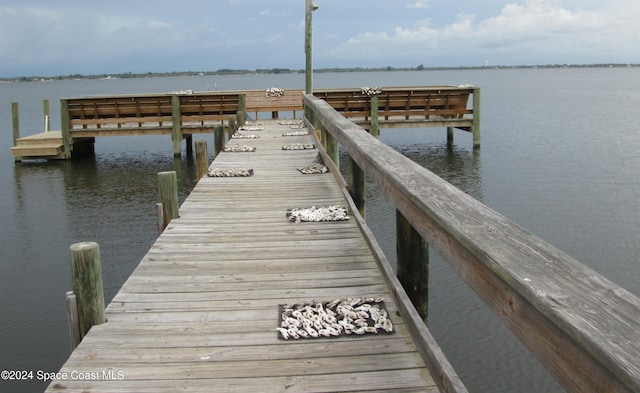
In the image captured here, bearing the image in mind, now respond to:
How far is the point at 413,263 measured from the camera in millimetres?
4516

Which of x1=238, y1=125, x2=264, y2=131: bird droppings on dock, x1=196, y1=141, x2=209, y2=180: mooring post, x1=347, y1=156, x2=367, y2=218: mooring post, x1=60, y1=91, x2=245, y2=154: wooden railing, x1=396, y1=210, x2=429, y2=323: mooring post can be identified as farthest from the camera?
x1=60, y1=91, x2=245, y2=154: wooden railing

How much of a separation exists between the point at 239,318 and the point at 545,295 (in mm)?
2528

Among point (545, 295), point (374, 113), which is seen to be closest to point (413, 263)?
point (545, 295)

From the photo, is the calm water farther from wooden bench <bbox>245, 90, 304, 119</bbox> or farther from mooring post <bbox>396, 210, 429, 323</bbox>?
wooden bench <bbox>245, 90, 304, 119</bbox>

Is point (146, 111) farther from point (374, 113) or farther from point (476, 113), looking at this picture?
point (476, 113)

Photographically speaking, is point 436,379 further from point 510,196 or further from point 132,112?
point 132,112

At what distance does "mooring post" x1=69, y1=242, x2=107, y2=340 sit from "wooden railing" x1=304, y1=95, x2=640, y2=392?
2.07 metres

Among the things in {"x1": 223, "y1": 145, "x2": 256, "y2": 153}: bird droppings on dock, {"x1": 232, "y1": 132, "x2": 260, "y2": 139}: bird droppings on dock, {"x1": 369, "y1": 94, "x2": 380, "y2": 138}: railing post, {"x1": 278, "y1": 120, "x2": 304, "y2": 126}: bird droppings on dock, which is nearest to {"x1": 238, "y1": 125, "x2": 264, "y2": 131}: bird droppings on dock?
{"x1": 278, "y1": 120, "x2": 304, "y2": 126}: bird droppings on dock

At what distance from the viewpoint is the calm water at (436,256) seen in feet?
22.9

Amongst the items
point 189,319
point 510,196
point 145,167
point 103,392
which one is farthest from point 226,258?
point 145,167

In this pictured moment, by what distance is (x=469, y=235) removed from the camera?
2.51 meters

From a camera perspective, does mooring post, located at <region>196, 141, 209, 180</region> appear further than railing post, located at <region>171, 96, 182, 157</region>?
No

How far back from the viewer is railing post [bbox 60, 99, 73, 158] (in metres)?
20.0

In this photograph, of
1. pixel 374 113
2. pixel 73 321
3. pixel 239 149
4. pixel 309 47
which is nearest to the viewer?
pixel 73 321
